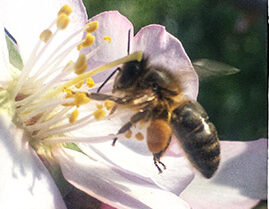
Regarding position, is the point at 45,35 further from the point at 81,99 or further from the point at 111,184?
the point at 111,184

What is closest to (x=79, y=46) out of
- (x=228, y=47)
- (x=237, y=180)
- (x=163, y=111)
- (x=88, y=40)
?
(x=88, y=40)

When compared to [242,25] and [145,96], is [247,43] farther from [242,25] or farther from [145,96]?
[145,96]

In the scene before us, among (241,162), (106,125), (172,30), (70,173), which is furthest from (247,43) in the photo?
(70,173)

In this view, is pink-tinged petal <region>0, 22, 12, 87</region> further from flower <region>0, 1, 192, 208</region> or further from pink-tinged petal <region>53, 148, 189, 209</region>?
pink-tinged petal <region>53, 148, 189, 209</region>

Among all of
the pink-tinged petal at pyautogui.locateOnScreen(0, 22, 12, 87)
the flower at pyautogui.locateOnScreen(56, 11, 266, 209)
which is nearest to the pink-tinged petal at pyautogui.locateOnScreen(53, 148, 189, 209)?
the flower at pyautogui.locateOnScreen(56, 11, 266, 209)

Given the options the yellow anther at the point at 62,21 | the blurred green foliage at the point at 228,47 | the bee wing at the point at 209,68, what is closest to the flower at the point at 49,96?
the yellow anther at the point at 62,21

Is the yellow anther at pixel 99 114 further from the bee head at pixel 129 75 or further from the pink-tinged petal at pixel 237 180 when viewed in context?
the pink-tinged petal at pixel 237 180

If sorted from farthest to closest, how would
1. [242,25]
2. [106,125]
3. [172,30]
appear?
1. [242,25]
2. [172,30]
3. [106,125]
